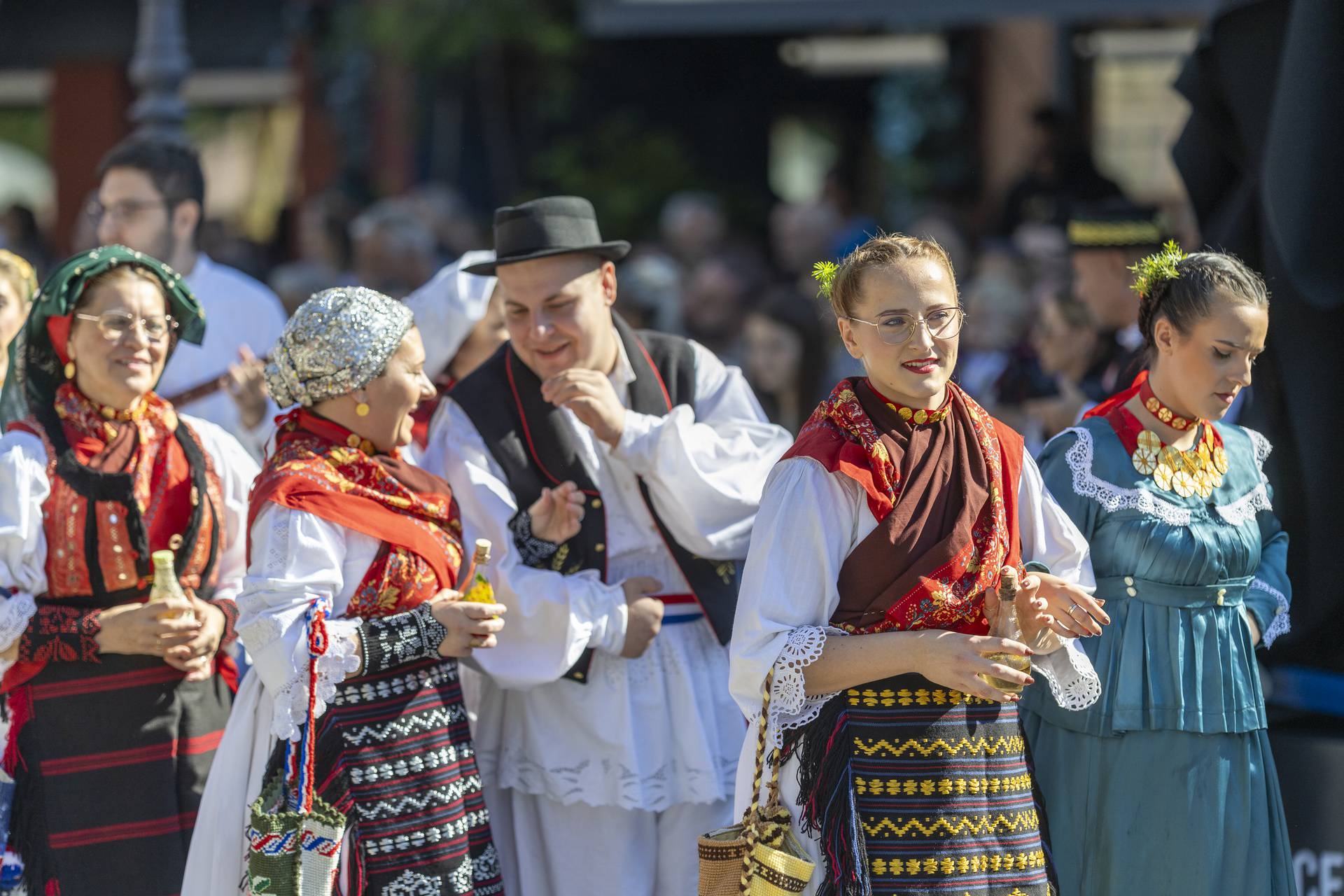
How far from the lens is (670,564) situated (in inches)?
163

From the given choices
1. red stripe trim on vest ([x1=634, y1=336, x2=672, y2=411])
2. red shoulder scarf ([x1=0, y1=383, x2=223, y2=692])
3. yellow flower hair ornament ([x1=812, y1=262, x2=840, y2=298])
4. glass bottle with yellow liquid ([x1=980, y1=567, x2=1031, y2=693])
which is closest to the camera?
glass bottle with yellow liquid ([x1=980, y1=567, x2=1031, y2=693])

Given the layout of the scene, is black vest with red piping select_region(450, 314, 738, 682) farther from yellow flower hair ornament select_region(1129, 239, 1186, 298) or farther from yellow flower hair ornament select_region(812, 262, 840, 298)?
yellow flower hair ornament select_region(1129, 239, 1186, 298)

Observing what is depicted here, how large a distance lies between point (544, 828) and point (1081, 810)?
51.0 inches

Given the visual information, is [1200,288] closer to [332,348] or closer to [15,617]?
[332,348]

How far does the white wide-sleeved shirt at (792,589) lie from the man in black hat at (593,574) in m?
0.76

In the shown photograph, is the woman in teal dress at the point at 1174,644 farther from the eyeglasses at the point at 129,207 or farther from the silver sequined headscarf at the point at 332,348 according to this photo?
the eyeglasses at the point at 129,207

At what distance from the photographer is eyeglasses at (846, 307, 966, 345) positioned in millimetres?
3123

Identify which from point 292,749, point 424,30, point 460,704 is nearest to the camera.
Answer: point 292,749

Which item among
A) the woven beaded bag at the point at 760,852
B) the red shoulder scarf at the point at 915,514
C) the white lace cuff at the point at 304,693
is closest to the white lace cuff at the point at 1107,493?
the red shoulder scarf at the point at 915,514

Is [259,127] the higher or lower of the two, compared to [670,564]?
higher

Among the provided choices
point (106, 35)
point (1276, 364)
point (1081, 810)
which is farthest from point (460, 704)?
point (106, 35)

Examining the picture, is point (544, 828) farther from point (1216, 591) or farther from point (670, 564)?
point (1216, 591)

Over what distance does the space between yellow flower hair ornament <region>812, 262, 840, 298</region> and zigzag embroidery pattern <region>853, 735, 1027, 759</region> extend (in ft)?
2.93

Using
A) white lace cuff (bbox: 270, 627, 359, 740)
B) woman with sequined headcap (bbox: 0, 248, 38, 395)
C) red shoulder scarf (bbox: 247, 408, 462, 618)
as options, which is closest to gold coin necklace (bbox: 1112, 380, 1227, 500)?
red shoulder scarf (bbox: 247, 408, 462, 618)
